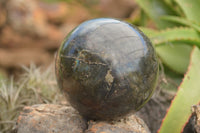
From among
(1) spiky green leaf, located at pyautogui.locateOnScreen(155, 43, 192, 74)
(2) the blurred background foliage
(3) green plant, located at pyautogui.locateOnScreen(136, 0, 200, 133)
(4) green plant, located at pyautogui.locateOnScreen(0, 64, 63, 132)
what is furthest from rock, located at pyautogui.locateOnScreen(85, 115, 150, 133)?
(1) spiky green leaf, located at pyautogui.locateOnScreen(155, 43, 192, 74)

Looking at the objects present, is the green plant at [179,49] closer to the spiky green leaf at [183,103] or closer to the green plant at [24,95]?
the spiky green leaf at [183,103]

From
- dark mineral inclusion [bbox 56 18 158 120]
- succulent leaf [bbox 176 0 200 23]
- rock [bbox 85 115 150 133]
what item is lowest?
rock [bbox 85 115 150 133]

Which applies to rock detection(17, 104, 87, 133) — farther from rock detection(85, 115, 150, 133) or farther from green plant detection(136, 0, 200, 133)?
green plant detection(136, 0, 200, 133)

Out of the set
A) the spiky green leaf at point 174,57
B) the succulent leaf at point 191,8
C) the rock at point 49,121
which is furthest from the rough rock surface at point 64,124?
the succulent leaf at point 191,8

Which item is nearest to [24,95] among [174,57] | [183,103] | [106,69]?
[106,69]

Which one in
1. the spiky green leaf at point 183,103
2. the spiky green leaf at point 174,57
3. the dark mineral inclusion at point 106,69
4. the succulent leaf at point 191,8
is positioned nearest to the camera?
the dark mineral inclusion at point 106,69

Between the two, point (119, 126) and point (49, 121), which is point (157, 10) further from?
point (49, 121)
